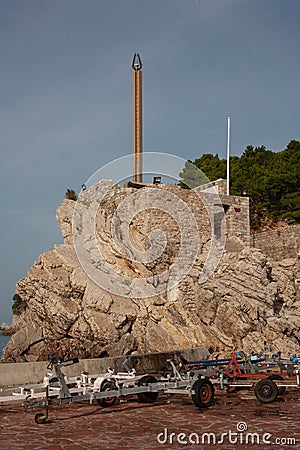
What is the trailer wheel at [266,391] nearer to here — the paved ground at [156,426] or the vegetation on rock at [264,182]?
the paved ground at [156,426]

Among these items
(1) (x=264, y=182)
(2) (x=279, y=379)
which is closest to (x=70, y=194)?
(1) (x=264, y=182)

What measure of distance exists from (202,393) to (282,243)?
716 inches

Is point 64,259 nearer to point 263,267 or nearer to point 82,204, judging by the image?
point 82,204

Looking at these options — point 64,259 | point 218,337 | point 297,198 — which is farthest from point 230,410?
point 297,198

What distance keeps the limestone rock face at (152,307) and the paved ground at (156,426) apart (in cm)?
883

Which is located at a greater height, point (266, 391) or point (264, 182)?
point (264, 182)

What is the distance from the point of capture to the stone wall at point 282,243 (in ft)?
78.7

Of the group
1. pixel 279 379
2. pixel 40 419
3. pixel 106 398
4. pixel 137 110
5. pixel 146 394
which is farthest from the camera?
pixel 137 110

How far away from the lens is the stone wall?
24.0 metres

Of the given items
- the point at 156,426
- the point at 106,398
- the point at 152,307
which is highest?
the point at 152,307

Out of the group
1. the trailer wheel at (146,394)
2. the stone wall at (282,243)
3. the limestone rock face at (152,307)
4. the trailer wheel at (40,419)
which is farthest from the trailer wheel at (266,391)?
the stone wall at (282,243)

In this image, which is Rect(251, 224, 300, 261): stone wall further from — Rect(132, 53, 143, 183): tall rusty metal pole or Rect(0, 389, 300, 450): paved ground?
Rect(0, 389, 300, 450): paved ground

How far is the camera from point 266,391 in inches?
320

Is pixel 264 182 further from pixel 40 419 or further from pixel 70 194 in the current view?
pixel 40 419
